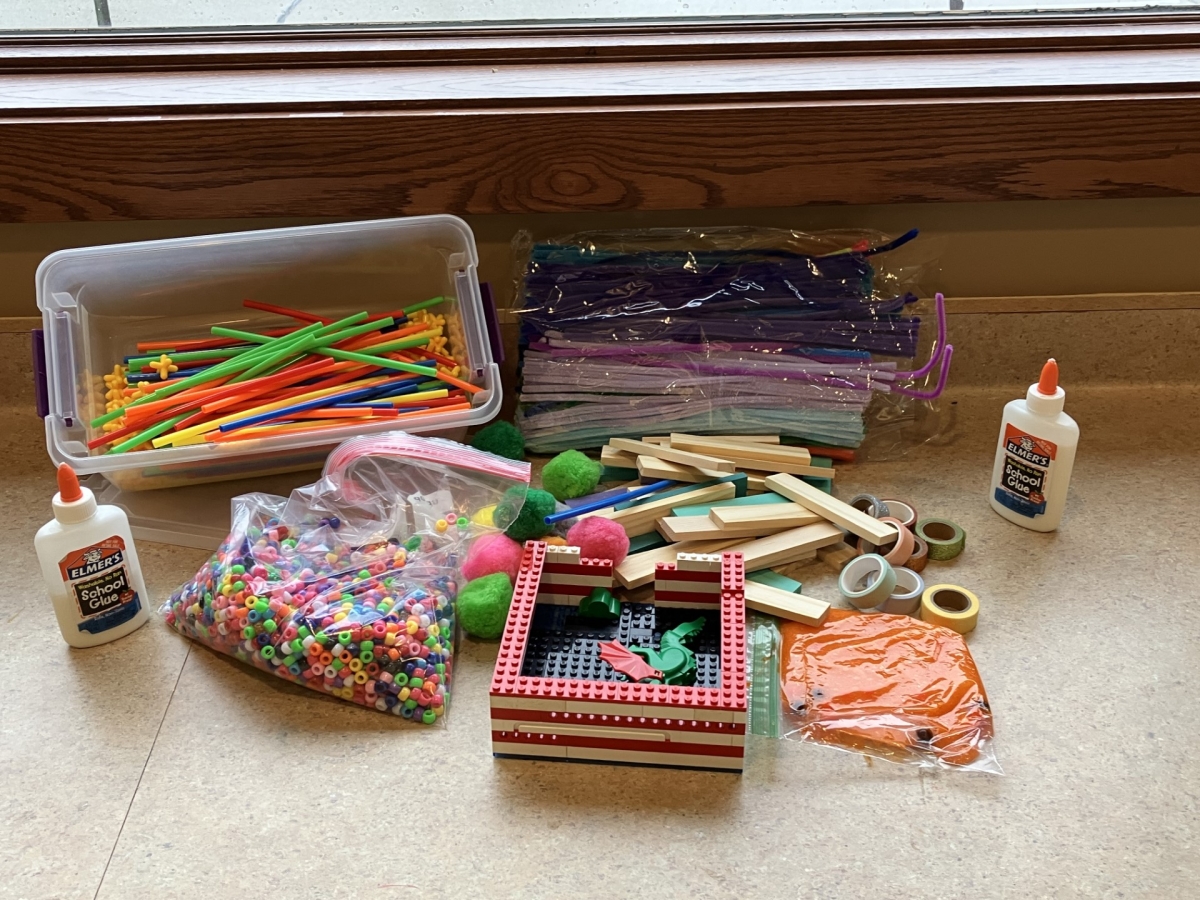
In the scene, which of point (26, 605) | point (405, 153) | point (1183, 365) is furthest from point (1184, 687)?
point (26, 605)

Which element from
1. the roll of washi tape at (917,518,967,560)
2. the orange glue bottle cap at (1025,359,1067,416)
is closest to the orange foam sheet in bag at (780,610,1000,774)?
the roll of washi tape at (917,518,967,560)

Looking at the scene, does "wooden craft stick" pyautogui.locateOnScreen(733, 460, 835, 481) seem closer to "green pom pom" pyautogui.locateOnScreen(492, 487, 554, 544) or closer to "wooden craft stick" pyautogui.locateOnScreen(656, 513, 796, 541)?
"wooden craft stick" pyautogui.locateOnScreen(656, 513, 796, 541)

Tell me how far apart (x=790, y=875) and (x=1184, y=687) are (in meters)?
0.36

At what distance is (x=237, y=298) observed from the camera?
1.12 m

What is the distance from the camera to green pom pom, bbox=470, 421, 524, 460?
108 centimetres

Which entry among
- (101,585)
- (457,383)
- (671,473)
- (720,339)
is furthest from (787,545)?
(101,585)

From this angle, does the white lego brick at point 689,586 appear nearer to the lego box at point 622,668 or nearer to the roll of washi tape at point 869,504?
the lego box at point 622,668

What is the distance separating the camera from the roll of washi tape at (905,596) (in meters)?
0.93

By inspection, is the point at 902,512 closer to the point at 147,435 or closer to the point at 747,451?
the point at 747,451

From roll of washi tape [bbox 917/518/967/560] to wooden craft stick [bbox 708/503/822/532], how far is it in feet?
0.31

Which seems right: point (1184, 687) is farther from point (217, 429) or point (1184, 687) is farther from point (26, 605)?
point (26, 605)

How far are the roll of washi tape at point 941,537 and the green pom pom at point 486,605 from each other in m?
0.38

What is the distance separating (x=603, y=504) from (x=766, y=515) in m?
0.15

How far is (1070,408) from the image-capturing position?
1.18 meters
